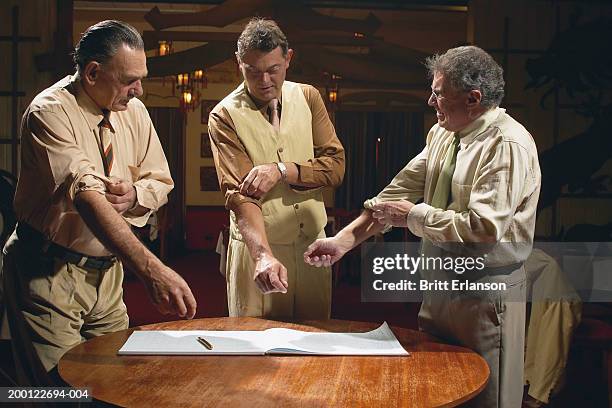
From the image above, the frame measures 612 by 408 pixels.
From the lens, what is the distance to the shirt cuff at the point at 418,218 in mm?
1951

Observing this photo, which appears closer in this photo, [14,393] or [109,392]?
[109,392]

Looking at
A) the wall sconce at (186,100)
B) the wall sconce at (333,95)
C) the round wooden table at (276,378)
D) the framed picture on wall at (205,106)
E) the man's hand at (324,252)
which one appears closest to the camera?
the round wooden table at (276,378)

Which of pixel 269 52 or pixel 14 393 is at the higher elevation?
pixel 269 52

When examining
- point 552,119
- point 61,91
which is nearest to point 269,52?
point 61,91

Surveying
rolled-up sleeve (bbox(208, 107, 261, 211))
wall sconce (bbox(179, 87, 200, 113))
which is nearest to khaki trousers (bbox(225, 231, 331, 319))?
rolled-up sleeve (bbox(208, 107, 261, 211))

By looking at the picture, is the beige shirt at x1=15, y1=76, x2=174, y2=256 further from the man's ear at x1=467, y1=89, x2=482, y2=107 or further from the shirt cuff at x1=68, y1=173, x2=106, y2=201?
the man's ear at x1=467, y1=89, x2=482, y2=107

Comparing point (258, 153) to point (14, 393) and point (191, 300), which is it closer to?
point (191, 300)

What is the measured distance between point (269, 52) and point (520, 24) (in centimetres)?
218

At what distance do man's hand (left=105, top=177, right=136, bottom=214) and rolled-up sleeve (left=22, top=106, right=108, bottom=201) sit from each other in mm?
48

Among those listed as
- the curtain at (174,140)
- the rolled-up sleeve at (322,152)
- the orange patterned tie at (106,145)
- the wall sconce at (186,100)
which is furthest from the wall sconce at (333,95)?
the orange patterned tie at (106,145)

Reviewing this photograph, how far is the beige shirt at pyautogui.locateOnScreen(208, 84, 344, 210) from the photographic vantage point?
2.30 metres

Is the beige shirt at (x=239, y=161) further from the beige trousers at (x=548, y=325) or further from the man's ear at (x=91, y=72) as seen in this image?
the beige trousers at (x=548, y=325)

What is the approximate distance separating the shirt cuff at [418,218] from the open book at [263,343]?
0.89ft

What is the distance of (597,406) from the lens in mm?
3441
